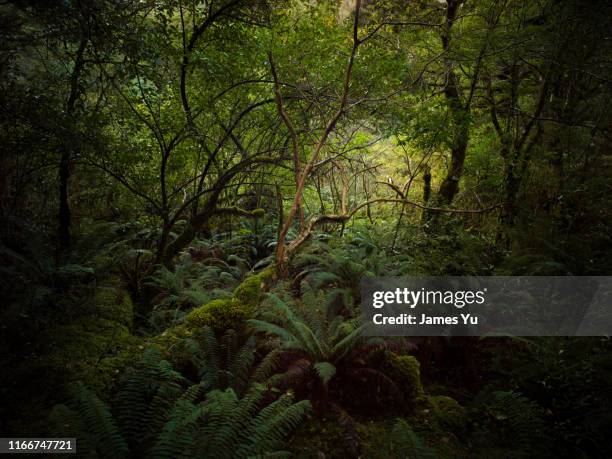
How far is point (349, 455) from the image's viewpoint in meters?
2.52

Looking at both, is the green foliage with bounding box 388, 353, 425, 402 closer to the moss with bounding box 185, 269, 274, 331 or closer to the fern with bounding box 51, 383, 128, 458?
the moss with bounding box 185, 269, 274, 331

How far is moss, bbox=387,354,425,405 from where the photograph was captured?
318 centimetres

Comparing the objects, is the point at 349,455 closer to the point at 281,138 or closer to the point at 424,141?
the point at 424,141

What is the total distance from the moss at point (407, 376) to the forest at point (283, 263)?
0.02 meters

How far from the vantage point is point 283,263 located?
5.21m

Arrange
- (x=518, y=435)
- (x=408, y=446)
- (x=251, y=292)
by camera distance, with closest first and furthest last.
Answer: (x=408, y=446) < (x=518, y=435) < (x=251, y=292)

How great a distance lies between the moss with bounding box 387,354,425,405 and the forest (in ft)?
0.06

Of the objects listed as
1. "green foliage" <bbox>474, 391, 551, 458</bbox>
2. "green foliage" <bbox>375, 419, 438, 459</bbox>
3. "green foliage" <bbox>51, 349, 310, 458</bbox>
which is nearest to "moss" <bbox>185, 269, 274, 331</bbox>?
"green foliage" <bbox>51, 349, 310, 458</bbox>

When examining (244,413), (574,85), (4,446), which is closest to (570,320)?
(244,413)

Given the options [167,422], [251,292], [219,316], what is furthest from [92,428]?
[251,292]

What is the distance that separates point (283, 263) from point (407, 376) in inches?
99.2

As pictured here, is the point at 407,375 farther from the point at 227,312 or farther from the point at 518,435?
the point at 227,312

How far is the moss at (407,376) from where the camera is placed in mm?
3184

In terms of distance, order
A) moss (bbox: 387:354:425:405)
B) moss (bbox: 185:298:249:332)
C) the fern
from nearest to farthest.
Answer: the fern < moss (bbox: 387:354:425:405) < moss (bbox: 185:298:249:332)
